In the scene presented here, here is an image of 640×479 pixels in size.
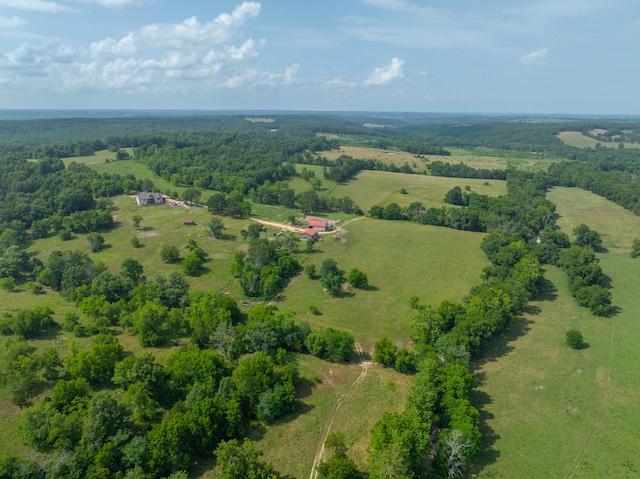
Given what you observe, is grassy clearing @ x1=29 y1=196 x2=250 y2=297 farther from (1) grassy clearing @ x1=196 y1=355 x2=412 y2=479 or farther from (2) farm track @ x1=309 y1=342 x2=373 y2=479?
(1) grassy clearing @ x1=196 y1=355 x2=412 y2=479

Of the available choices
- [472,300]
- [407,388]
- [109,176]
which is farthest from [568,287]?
[109,176]

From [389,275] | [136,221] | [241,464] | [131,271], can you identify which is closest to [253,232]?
[131,271]

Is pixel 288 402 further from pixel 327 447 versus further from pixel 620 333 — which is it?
pixel 620 333

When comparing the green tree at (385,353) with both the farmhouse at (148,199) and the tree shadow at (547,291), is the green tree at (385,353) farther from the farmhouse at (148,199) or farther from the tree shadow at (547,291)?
the farmhouse at (148,199)

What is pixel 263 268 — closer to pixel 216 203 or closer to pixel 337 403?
pixel 337 403

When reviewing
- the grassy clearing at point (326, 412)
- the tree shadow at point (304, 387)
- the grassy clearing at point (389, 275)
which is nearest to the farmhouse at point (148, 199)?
the grassy clearing at point (389, 275)
